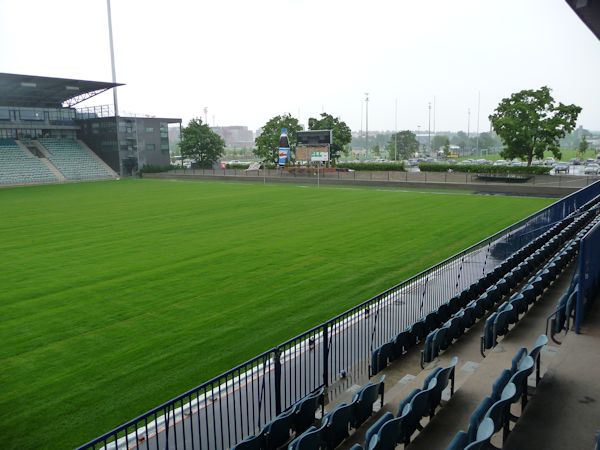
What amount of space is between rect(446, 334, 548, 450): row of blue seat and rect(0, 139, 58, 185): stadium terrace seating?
197 ft

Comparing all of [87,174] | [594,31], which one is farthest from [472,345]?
[87,174]

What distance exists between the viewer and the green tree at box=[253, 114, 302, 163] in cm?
7088

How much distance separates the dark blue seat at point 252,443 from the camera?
17.5 feet

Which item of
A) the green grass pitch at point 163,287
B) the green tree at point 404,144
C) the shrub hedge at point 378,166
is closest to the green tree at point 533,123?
the shrub hedge at point 378,166

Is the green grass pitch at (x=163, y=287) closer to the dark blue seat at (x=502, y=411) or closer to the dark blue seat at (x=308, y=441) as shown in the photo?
the dark blue seat at (x=308, y=441)

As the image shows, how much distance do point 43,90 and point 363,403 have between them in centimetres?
6582

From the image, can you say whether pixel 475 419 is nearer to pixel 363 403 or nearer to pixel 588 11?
pixel 363 403

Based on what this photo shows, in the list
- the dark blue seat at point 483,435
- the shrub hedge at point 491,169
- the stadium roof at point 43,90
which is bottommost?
the dark blue seat at point 483,435

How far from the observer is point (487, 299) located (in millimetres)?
10422

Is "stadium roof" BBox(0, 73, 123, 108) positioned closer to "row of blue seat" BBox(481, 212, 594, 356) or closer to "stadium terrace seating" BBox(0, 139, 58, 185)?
"stadium terrace seating" BBox(0, 139, 58, 185)

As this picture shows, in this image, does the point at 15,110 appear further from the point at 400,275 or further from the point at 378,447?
the point at 378,447

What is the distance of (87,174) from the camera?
63.5m

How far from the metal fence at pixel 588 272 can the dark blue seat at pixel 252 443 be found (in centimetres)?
570

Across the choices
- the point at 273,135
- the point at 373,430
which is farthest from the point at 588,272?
the point at 273,135
